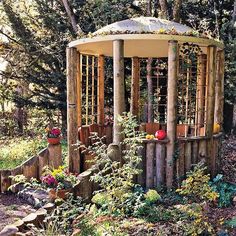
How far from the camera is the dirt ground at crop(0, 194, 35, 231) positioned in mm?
4324

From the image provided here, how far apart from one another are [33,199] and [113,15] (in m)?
6.72

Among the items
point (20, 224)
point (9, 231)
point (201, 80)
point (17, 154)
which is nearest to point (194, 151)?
point (201, 80)

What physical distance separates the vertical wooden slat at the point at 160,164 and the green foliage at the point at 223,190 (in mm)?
763

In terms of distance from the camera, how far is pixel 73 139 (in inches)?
234

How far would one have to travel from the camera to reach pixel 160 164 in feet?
18.1

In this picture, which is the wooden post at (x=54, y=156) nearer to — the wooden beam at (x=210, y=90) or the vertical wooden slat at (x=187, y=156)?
the vertical wooden slat at (x=187, y=156)

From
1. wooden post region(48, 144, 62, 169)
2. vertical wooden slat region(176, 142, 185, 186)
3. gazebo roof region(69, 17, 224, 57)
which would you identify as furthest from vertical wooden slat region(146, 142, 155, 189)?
gazebo roof region(69, 17, 224, 57)

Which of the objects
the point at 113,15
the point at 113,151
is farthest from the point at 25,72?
the point at 113,151

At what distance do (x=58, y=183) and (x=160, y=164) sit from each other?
1.59 meters

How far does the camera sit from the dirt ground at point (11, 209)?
14.2 feet

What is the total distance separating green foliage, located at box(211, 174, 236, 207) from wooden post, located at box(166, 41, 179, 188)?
69 centimetres

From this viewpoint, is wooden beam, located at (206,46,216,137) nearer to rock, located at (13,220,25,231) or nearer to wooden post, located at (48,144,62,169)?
wooden post, located at (48,144,62,169)

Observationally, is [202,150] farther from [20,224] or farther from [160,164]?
[20,224]

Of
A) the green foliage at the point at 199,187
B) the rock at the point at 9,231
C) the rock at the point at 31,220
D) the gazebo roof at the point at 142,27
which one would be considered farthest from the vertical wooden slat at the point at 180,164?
the rock at the point at 9,231
